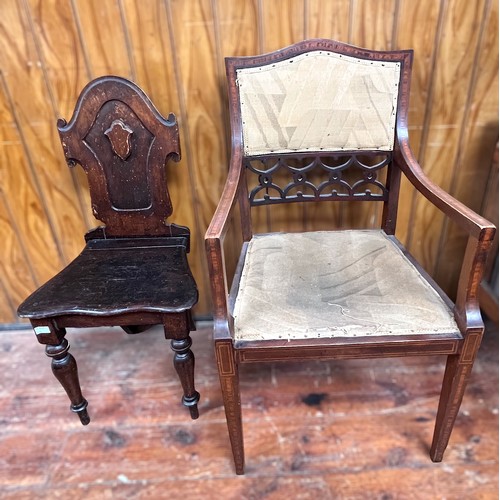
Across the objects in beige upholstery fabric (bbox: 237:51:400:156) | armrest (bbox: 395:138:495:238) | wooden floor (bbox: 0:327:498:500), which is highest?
beige upholstery fabric (bbox: 237:51:400:156)

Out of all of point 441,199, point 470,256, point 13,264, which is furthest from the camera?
point 13,264

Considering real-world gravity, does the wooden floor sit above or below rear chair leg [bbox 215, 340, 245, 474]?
below

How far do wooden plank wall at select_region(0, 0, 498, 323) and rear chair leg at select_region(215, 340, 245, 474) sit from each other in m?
0.69

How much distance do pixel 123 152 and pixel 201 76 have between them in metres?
0.35

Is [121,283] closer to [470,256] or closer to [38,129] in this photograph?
[38,129]

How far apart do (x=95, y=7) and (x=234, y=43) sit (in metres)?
0.42

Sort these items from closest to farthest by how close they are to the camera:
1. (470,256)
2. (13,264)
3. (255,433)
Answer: (470,256) < (255,433) < (13,264)

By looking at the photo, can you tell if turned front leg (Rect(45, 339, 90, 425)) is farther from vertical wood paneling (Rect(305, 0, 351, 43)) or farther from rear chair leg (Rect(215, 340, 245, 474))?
vertical wood paneling (Rect(305, 0, 351, 43))

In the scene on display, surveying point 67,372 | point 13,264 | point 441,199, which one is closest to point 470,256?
point 441,199

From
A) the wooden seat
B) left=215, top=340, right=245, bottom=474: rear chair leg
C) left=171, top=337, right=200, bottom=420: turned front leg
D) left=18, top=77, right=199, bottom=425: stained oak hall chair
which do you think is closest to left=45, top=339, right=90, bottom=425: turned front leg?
left=18, top=77, right=199, bottom=425: stained oak hall chair

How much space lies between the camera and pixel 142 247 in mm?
1305

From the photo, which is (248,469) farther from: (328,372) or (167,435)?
(328,372)

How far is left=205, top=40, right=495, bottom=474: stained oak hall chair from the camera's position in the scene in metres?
0.88

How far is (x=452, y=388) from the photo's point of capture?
3.15ft
